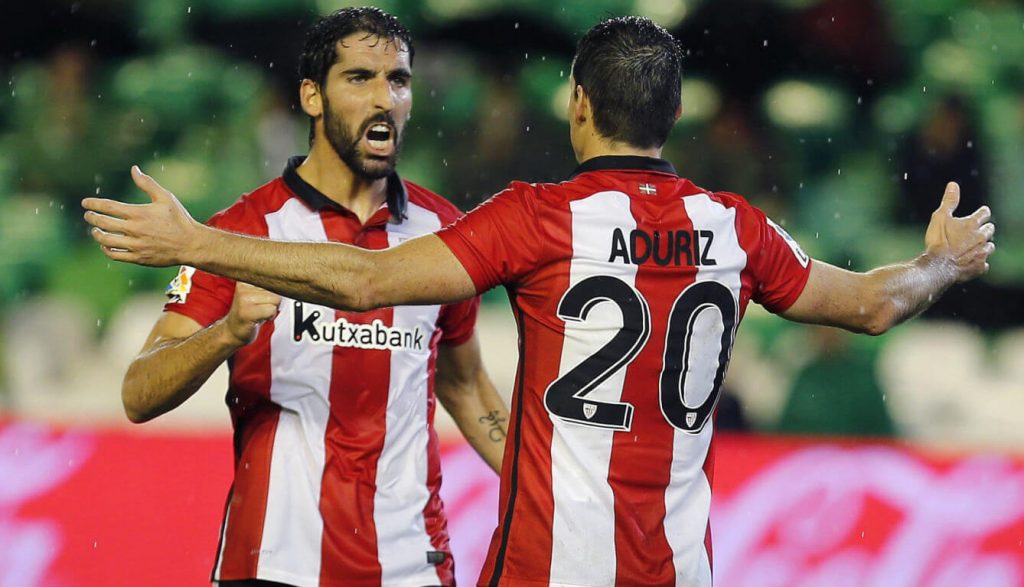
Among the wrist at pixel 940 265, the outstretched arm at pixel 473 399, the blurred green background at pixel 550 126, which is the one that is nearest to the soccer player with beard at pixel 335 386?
the outstretched arm at pixel 473 399

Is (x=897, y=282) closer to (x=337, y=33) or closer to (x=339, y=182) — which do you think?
(x=339, y=182)

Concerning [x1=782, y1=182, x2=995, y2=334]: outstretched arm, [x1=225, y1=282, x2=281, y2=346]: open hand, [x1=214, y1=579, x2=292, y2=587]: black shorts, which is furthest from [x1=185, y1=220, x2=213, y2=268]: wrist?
[x1=782, y1=182, x2=995, y2=334]: outstretched arm

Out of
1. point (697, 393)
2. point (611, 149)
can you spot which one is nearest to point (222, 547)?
point (697, 393)

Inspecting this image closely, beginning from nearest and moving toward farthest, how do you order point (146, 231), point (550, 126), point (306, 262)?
point (146, 231), point (306, 262), point (550, 126)

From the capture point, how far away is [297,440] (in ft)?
11.7

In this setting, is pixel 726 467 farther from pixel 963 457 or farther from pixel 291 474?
pixel 291 474

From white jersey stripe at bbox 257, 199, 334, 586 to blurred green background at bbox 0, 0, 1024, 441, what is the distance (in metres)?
4.72

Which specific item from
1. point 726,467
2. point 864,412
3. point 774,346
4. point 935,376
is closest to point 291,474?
point 726,467

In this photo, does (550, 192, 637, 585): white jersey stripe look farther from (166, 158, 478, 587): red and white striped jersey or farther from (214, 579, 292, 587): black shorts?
(214, 579, 292, 587): black shorts

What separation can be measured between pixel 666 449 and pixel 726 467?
7.62ft

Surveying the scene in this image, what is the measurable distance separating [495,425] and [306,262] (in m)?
1.14

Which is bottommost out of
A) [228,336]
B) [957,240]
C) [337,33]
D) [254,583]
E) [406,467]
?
[254,583]

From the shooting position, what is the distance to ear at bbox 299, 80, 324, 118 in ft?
12.5

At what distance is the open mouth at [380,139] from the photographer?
146 inches
